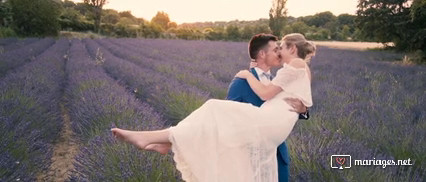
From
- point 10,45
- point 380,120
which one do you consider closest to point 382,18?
point 380,120

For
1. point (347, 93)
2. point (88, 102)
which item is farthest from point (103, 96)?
point (347, 93)

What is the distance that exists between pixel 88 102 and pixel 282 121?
96.8 inches

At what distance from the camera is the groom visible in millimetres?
1910

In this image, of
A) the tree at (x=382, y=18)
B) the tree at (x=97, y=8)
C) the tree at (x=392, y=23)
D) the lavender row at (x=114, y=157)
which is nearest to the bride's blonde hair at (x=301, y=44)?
the lavender row at (x=114, y=157)

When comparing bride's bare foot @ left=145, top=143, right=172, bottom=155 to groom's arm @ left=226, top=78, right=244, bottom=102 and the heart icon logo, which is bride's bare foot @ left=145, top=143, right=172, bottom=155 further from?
the heart icon logo

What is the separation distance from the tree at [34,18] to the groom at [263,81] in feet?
89.0

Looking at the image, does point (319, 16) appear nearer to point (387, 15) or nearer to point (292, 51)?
point (387, 15)

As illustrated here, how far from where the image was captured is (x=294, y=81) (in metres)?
1.85

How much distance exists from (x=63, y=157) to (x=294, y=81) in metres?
2.52

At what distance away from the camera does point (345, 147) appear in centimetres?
228

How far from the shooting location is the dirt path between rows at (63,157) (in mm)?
2896

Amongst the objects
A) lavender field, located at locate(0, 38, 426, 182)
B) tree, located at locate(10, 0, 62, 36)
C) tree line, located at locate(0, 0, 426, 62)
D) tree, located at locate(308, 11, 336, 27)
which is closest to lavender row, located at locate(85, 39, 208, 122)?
lavender field, located at locate(0, 38, 426, 182)

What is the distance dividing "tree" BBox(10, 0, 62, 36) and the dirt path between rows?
24.4m

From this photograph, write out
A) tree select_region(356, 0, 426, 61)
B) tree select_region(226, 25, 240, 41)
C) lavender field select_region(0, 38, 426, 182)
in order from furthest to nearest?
tree select_region(226, 25, 240, 41)
tree select_region(356, 0, 426, 61)
lavender field select_region(0, 38, 426, 182)
